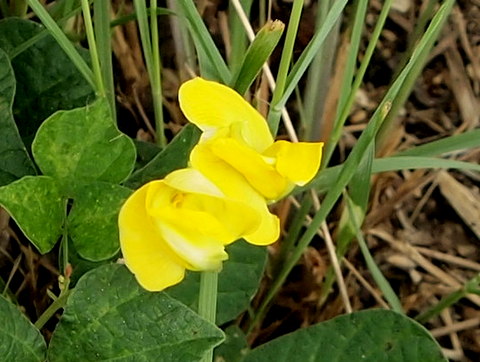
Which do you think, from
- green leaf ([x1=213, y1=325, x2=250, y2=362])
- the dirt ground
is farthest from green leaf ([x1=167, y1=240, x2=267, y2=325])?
the dirt ground

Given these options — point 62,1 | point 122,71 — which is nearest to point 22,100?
point 62,1

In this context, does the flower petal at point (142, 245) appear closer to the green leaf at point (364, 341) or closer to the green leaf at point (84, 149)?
the green leaf at point (84, 149)

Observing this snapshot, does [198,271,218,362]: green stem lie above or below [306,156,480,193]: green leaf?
above

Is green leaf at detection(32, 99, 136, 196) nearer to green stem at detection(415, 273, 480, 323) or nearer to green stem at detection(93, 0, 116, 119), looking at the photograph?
green stem at detection(93, 0, 116, 119)

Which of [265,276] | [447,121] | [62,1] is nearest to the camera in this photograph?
[62,1]

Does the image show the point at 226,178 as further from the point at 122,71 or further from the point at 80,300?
the point at 122,71

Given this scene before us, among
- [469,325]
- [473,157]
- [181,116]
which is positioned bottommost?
[469,325]

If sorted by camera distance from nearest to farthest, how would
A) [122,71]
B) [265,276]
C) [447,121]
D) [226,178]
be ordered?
[226,178] < [265,276] < [122,71] < [447,121]
